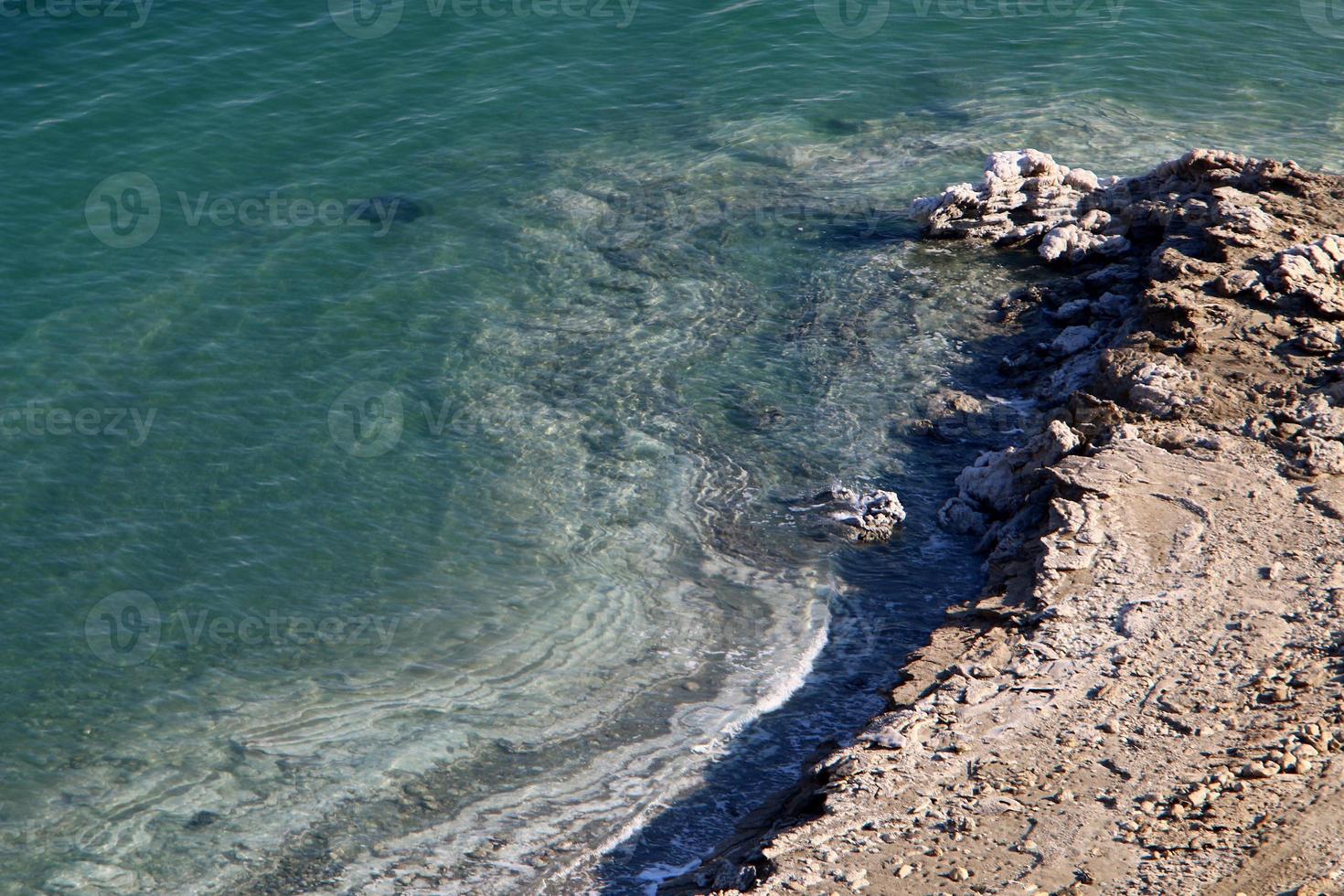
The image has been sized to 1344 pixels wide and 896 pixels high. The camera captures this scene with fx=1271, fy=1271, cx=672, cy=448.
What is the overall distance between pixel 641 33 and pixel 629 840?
23.7 metres

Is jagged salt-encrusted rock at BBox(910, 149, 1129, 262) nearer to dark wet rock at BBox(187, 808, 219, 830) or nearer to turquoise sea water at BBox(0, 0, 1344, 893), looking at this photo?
turquoise sea water at BBox(0, 0, 1344, 893)

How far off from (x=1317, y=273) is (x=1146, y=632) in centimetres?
789

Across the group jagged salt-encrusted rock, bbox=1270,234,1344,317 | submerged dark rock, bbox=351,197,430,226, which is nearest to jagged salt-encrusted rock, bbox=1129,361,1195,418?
jagged salt-encrusted rock, bbox=1270,234,1344,317

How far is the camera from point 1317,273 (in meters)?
18.3

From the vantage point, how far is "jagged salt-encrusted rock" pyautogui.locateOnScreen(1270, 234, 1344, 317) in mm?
17766

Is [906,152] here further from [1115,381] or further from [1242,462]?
[1242,462]

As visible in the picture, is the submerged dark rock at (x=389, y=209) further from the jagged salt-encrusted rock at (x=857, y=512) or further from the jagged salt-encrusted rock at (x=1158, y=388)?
the jagged salt-encrusted rock at (x=1158, y=388)

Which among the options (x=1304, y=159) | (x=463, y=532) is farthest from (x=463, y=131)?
(x=1304, y=159)

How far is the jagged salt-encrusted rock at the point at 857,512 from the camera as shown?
57.4ft

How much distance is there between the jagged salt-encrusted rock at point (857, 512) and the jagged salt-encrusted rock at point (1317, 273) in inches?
254

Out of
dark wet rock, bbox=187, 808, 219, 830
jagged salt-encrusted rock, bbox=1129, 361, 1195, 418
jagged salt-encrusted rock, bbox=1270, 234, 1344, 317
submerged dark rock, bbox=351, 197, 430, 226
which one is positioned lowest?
dark wet rock, bbox=187, 808, 219, 830

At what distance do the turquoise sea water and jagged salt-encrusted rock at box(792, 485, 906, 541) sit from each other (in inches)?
14.2

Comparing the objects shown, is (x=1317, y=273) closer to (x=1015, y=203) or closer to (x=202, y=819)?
(x=1015, y=203)

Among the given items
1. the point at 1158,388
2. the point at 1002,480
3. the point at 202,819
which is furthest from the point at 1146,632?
the point at 202,819
